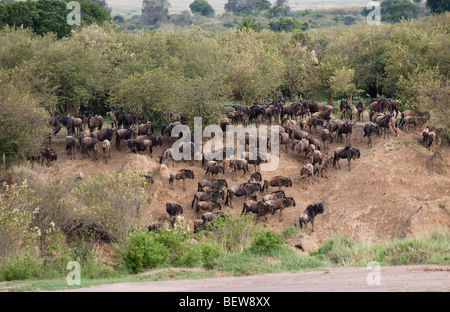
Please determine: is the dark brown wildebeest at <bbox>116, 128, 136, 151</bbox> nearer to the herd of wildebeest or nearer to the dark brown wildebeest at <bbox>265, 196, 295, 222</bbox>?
the herd of wildebeest

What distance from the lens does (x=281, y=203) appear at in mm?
26594

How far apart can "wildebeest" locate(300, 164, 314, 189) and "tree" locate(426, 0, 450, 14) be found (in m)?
63.3

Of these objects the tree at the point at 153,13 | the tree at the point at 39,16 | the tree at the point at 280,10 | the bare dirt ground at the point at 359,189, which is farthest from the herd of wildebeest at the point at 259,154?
the tree at the point at 153,13

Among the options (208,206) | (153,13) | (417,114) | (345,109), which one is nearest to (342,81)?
(345,109)

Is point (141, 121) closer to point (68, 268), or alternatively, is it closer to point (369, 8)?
point (68, 268)

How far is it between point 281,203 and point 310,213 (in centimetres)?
145

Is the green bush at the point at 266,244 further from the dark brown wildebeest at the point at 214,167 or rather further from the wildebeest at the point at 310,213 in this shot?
the dark brown wildebeest at the point at 214,167

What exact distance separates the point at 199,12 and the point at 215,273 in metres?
139

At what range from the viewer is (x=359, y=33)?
185 ft

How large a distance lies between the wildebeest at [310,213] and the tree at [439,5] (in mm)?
66514

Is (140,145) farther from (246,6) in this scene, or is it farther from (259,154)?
(246,6)

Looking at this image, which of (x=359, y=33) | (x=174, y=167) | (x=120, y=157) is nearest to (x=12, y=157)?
(x=120, y=157)

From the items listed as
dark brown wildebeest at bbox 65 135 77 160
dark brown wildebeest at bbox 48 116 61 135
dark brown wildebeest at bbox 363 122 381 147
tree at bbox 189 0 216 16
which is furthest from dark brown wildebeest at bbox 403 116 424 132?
tree at bbox 189 0 216 16

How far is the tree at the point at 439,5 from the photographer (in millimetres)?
83562
